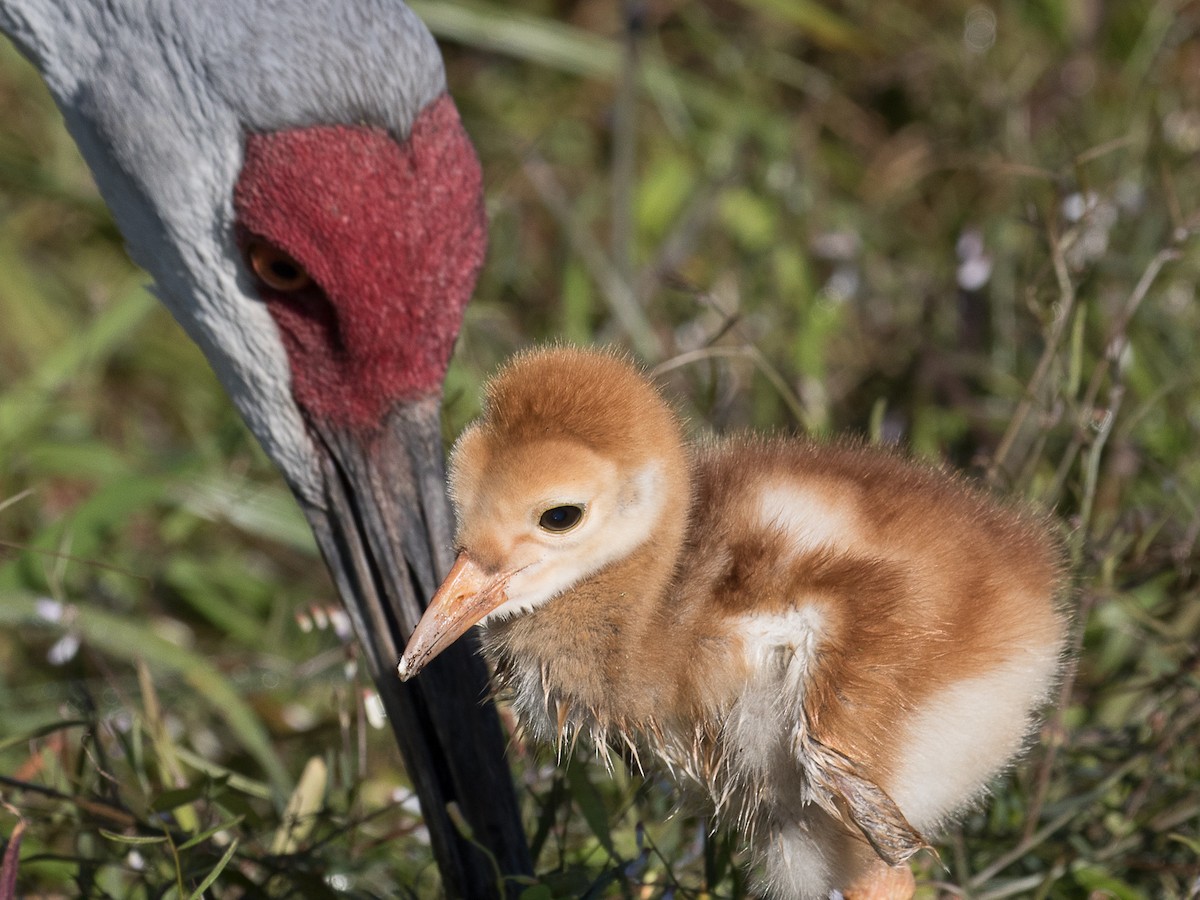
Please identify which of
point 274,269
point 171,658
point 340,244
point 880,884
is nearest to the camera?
point 880,884

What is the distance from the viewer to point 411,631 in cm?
223

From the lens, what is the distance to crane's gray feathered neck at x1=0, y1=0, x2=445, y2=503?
2.17m

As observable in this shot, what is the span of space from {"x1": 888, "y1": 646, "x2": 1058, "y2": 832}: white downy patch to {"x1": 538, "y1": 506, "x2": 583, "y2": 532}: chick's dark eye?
480mm

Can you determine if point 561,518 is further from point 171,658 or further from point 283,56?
point 171,658

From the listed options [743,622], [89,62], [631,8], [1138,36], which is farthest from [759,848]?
[1138,36]

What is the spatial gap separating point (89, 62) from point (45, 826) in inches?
48.1

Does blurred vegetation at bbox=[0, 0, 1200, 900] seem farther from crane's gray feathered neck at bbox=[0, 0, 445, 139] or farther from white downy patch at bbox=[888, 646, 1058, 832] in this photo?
crane's gray feathered neck at bbox=[0, 0, 445, 139]

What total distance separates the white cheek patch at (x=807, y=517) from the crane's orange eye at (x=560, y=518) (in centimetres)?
25

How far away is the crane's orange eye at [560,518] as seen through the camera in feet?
5.98

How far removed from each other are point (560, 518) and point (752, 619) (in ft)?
0.86

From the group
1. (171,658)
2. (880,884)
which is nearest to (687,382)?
(171,658)

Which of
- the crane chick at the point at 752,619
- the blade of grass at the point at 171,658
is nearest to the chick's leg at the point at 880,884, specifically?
the crane chick at the point at 752,619

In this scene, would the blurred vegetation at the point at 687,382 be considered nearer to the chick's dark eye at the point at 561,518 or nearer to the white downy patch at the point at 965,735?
the white downy patch at the point at 965,735

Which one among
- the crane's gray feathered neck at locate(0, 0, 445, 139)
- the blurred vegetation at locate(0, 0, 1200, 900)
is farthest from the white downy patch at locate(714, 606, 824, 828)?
the crane's gray feathered neck at locate(0, 0, 445, 139)
